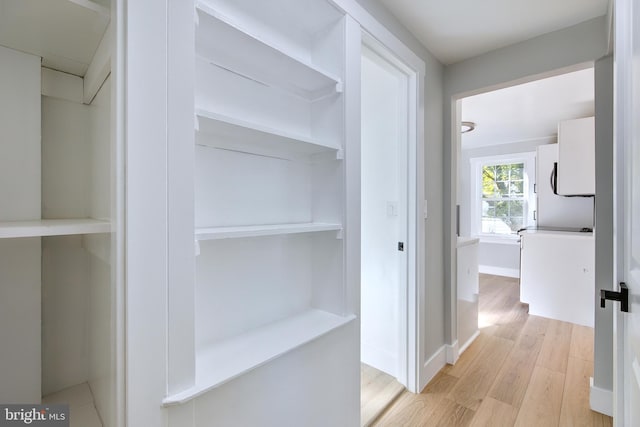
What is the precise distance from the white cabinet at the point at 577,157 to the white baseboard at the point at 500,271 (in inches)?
93.2

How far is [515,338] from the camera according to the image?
2779 millimetres

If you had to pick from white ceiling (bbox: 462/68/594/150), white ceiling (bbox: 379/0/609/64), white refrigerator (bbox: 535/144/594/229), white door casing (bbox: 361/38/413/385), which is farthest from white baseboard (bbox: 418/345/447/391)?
white refrigerator (bbox: 535/144/594/229)

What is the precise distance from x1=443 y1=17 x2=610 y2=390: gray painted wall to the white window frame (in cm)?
341

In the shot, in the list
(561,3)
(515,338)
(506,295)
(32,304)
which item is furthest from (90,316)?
(506,295)

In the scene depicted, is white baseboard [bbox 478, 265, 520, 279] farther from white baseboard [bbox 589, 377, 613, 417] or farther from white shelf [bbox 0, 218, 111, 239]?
white shelf [bbox 0, 218, 111, 239]

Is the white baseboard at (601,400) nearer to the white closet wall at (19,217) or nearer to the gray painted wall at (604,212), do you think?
the gray painted wall at (604,212)

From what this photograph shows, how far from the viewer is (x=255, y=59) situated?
3.59 ft

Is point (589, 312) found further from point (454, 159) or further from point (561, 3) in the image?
point (561, 3)

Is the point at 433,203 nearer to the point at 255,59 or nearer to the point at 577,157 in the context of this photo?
the point at 255,59

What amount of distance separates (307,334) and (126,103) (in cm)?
97

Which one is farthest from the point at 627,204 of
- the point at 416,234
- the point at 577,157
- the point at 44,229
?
the point at 577,157

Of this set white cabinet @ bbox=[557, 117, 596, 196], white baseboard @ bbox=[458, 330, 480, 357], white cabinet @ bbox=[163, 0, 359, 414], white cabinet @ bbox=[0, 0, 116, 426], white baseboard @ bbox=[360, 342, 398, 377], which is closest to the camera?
white cabinet @ bbox=[0, 0, 116, 426]

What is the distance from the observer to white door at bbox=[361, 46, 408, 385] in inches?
77.7

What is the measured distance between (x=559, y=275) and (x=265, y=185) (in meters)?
3.68
